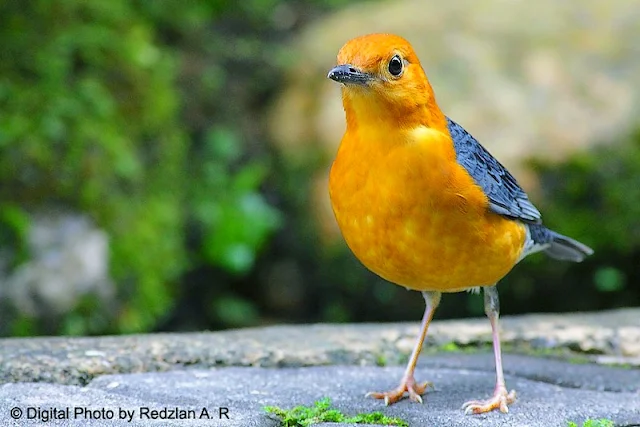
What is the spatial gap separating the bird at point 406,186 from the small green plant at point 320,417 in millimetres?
340

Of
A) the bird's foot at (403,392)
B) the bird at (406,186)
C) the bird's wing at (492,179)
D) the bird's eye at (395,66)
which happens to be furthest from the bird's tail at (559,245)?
the bird's eye at (395,66)

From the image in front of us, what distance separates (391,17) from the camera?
379 inches

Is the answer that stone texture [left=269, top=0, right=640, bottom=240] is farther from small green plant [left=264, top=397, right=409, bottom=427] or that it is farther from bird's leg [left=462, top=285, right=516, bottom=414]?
small green plant [left=264, top=397, right=409, bottom=427]

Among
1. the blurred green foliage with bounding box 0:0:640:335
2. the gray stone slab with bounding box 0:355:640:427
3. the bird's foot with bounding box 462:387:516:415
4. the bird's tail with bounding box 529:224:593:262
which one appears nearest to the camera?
the gray stone slab with bounding box 0:355:640:427

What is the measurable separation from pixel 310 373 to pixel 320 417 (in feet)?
3.16

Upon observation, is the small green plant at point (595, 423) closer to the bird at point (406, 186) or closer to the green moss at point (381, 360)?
the bird at point (406, 186)

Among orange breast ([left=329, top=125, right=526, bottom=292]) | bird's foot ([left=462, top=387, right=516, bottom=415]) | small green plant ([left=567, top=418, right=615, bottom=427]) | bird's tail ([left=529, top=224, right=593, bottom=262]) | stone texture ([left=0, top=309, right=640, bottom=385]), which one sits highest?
orange breast ([left=329, top=125, right=526, bottom=292])

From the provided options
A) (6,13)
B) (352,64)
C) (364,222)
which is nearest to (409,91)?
(352,64)

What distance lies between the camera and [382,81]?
3.93 meters

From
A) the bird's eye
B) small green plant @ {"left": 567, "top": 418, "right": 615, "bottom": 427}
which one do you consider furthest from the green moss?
the bird's eye

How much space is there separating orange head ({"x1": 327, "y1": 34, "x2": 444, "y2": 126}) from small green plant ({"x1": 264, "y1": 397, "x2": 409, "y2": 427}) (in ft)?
4.34

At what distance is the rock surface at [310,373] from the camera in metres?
3.99

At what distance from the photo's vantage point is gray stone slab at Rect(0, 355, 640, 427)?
394 cm

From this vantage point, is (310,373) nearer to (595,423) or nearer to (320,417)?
(320,417)
